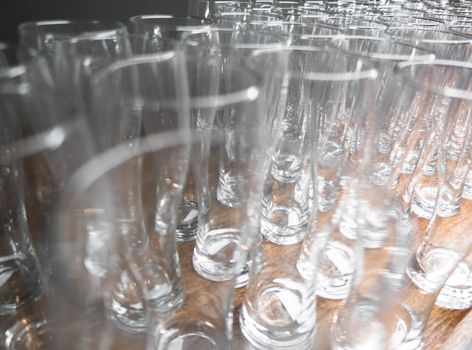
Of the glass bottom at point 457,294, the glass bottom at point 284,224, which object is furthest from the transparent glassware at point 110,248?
the glass bottom at point 457,294

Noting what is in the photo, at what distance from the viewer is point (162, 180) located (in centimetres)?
29

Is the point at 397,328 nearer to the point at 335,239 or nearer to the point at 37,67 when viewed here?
the point at 335,239

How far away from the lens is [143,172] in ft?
0.85

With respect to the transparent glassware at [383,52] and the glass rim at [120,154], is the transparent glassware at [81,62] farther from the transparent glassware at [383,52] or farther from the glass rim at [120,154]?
the transparent glassware at [383,52]

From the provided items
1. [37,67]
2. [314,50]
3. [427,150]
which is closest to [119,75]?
A: [37,67]

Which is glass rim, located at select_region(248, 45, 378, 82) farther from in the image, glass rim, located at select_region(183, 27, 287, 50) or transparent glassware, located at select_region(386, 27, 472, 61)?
transparent glassware, located at select_region(386, 27, 472, 61)

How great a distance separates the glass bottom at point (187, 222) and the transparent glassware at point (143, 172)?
6 cm

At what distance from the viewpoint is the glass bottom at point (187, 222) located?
15.6 inches

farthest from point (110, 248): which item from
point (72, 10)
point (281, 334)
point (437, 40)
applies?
point (72, 10)

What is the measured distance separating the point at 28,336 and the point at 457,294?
1.03ft

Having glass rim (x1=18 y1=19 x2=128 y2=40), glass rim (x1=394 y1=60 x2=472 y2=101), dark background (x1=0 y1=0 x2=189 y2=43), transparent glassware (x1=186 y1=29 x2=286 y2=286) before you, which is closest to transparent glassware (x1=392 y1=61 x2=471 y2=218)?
glass rim (x1=394 y1=60 x2=472 y2=101)

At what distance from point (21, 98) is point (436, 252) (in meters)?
0.33

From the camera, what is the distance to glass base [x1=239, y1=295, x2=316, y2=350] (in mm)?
315

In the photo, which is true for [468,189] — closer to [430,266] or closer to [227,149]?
[430,266]
